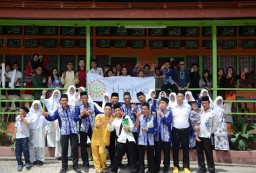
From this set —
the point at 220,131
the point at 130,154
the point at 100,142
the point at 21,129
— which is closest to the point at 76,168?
the point at 100,142

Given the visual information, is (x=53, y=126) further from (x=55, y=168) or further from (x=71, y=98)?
(x=55, y=168)

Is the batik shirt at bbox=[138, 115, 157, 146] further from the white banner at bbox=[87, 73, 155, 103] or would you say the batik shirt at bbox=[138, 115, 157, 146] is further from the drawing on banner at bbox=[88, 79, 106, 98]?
the drawing on banner at bbox=[88, 79, 106, 98]

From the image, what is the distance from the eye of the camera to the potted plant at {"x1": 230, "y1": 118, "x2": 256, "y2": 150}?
1207 centimetres

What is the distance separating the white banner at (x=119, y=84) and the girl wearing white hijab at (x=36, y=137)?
172 cm

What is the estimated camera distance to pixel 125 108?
11078 mm

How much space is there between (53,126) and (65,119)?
4.23 feet

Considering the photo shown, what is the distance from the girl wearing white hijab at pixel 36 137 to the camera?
1150 centimetres

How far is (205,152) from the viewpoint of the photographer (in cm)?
1093

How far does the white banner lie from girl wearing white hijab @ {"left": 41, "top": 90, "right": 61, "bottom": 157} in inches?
43.7

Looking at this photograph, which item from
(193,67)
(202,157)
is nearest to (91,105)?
(202,157)

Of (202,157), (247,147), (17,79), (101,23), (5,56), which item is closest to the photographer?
(202,157)

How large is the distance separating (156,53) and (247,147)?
5.10 meters

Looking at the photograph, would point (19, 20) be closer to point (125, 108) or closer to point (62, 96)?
point (62, 96)

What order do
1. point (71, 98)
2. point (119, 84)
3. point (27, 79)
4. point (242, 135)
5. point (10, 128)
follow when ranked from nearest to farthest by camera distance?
point (71, 98)
point (242, 135)
point (119, 84)
point (10, 128)
point (27, 79)
